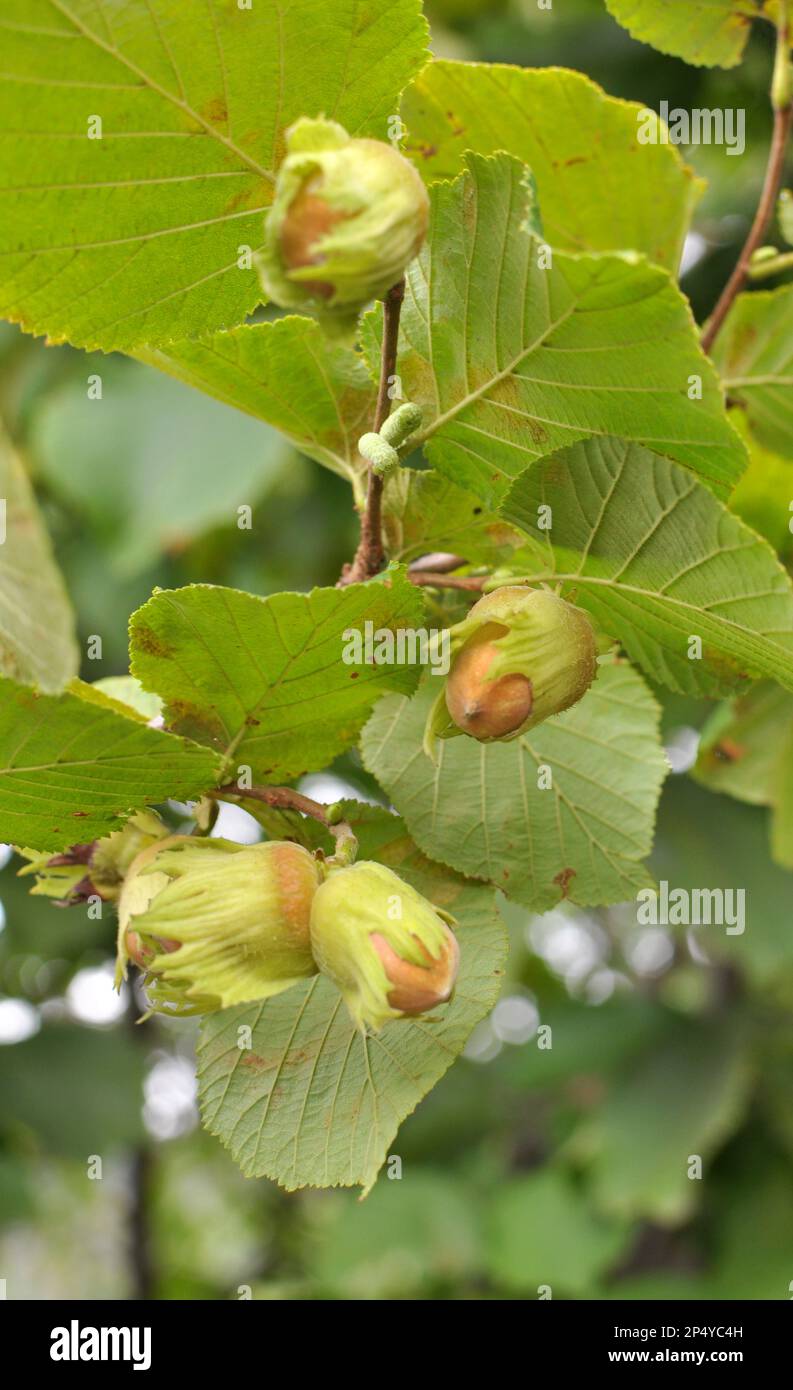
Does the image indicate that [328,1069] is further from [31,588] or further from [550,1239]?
[550,1239]

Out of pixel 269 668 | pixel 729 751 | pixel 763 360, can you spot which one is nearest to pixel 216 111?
pixel 269 668

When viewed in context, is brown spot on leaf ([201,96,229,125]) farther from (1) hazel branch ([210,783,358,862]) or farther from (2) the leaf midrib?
(1) hazel branch ([210,783,358,862])

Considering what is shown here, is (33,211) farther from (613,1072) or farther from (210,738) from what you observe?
(613,1072)

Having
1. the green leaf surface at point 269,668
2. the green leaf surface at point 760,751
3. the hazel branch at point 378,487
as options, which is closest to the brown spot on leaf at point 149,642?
the green leaf surface at point 269,668

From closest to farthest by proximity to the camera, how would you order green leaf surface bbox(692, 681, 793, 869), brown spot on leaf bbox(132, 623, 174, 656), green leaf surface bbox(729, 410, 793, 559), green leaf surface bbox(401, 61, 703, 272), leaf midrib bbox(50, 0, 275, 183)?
leaf midrib bbox(50, 0, 275, 183) → brown spot on leaf bbox(132, 623, 174, 656) → green leaf surface bbox(401, 61, 703, 272) → green leaf surface bbox(729, 410, 793, 559) → green leaf surface bbox(692, 681, 793, 869)

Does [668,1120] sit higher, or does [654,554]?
[654,554]

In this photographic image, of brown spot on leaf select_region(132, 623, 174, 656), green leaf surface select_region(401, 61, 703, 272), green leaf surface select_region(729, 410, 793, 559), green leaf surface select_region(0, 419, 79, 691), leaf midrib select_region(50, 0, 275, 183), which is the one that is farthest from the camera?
green leaf surface select_region(729, 410, 793, 559)

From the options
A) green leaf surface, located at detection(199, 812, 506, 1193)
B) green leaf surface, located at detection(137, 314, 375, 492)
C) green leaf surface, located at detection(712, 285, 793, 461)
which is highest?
green leaf surface, located at detection(712, 285, 793, 461)

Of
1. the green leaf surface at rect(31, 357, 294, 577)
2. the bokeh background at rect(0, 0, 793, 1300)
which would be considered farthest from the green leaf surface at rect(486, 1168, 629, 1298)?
the green leaf surface at rect(31, 357, 294, 577)
